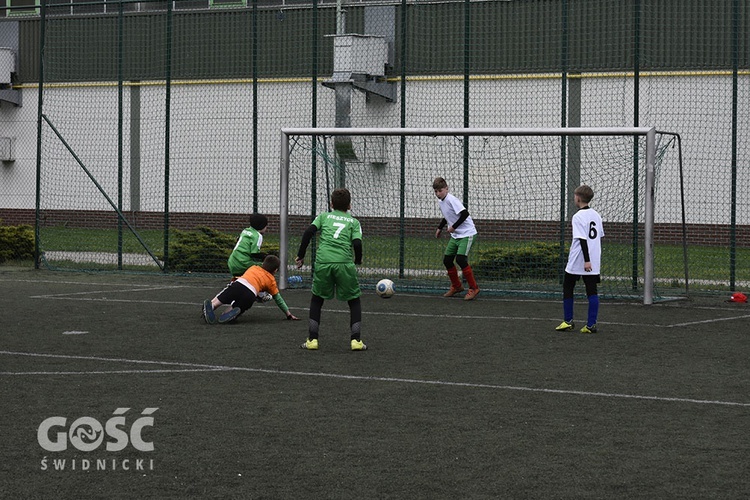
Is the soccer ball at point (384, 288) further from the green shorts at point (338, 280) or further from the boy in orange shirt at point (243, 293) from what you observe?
the green shorts at point (338, 280)

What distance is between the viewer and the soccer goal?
16.1 m

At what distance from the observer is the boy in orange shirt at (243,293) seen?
11828mm

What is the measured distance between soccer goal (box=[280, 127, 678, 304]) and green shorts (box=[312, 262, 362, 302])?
18.8 ft

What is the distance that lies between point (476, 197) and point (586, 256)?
6.35 metres

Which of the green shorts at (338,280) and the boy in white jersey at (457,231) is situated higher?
the boy in white jersey at (457,231)

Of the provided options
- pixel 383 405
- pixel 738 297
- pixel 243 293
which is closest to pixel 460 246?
pixel 738 297

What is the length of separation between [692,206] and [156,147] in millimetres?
12157

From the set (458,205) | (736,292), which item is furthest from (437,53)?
(736,292)

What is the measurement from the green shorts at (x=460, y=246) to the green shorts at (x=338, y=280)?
5.02m

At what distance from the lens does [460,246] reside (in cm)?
1492

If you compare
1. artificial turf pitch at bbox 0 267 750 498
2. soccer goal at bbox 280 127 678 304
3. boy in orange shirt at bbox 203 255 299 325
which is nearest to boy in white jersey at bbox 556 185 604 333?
artificial turf pitch at bbox 0 267 750 498

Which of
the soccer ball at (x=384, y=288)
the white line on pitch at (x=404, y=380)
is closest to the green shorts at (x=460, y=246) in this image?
the soccer ball at (x=384, y=288)

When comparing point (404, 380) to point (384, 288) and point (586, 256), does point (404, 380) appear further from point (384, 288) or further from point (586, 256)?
point (384, 288)

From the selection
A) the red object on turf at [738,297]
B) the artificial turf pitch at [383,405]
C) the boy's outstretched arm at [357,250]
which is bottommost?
the artificial turf pitch at [383,405]
